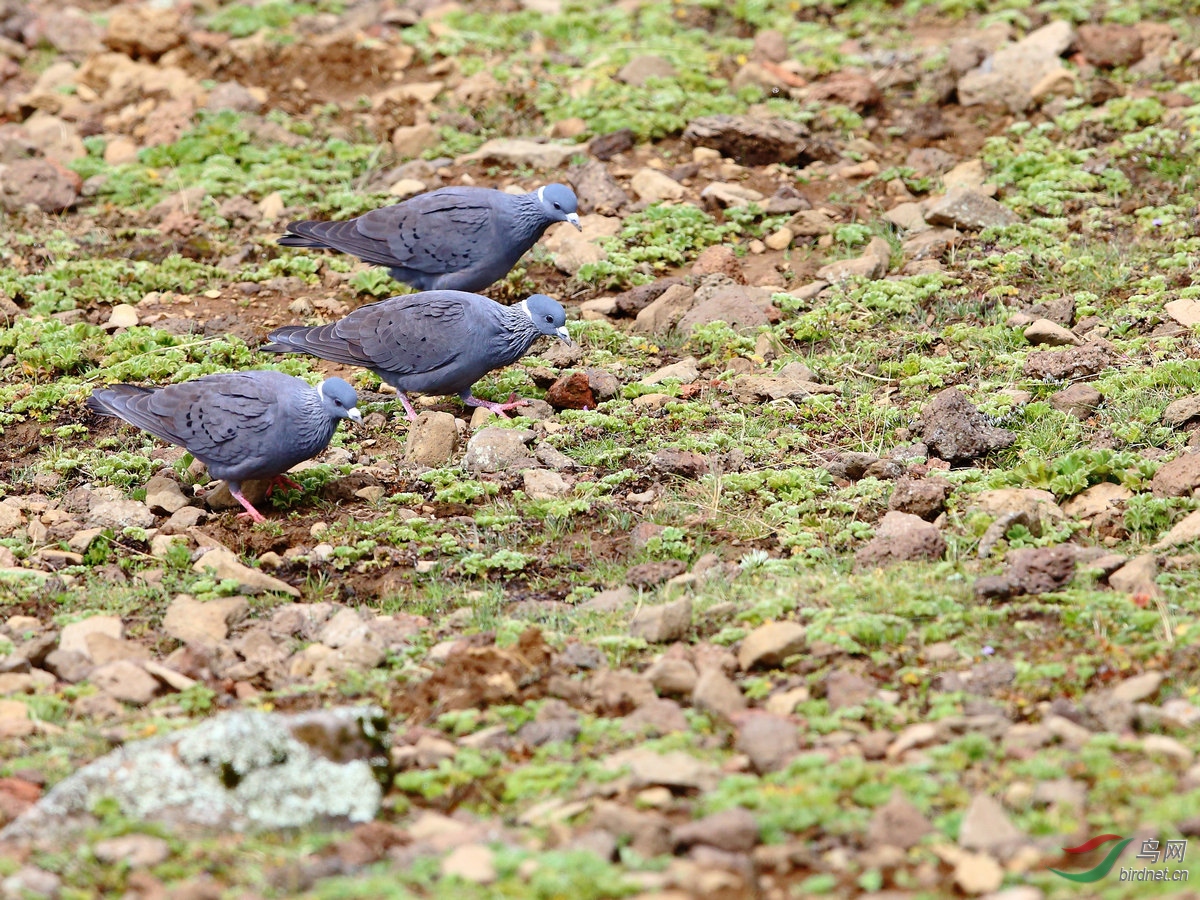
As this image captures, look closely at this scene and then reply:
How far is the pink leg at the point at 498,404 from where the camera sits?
7.03 metres

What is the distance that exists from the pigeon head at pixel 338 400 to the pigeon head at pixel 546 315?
1.29m

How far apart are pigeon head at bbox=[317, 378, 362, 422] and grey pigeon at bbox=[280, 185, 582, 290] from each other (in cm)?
193

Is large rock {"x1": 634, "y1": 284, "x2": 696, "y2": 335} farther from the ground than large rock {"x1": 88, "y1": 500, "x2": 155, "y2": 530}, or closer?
farther from the ground

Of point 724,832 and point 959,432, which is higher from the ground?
point 724,832

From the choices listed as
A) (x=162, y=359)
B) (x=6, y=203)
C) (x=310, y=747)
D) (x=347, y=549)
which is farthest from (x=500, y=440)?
(x=6, y=203)

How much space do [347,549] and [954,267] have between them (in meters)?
4.07

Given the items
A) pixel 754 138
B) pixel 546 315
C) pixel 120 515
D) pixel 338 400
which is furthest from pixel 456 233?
pixel 120 515

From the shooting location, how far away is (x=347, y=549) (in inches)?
228

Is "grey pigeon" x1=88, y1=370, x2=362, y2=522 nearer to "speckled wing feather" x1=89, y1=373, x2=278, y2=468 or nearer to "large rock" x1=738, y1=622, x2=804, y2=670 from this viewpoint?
"speckled wing feather" x1=89, y1=373, x2=278, y2=468

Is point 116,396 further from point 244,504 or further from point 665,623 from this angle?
point 665,623

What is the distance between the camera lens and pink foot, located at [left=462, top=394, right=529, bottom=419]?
23.1 ft

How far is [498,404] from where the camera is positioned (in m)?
Answer: 7.15

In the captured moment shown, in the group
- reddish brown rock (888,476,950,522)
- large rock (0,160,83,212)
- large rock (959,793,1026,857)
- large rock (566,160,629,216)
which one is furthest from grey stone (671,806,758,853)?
large rock (0,160,83,212)

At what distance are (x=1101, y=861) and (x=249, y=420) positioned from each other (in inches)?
155
